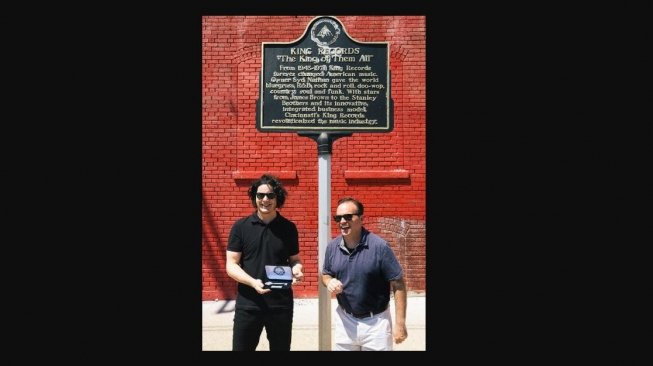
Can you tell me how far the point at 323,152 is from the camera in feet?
13.6

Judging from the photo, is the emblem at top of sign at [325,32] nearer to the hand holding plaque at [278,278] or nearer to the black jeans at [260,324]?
the hand holding plaque at [278,278]

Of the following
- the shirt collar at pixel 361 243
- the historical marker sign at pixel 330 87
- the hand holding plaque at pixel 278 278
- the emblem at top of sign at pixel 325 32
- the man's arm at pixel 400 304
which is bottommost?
the man's arm at pixel 400 304

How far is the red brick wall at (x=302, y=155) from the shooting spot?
21.8 feet

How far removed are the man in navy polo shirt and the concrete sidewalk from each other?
1826mm

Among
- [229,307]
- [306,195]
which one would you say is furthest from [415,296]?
[229,307]

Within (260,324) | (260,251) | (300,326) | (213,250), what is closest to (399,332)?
(260,324)

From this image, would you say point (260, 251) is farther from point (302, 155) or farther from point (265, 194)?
point (302, 155)

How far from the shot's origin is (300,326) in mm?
5727

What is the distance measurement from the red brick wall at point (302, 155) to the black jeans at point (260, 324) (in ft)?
10.5

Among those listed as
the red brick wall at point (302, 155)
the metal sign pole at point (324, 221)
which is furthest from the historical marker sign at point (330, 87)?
the red brick wall at point (302, 155)

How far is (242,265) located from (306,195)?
317cm

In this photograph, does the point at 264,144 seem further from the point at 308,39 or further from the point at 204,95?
the point at 308,39

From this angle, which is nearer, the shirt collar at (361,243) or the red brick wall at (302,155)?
the shirt collar at (361,243)

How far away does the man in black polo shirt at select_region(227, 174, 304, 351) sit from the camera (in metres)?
3.42
